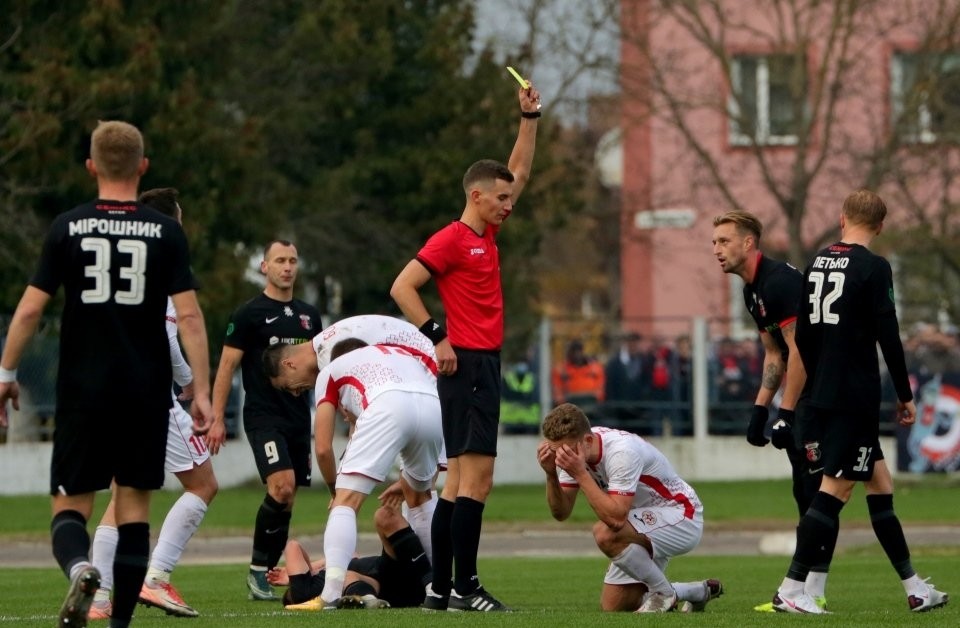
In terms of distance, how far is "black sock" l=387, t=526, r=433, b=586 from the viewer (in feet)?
36.8

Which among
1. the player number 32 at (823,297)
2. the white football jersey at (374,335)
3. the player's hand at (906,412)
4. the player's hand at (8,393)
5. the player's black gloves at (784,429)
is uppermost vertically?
the player number 32 at (823,297)

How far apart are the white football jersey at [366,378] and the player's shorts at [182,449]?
0.98 metres

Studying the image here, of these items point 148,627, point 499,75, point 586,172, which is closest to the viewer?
point 148,627

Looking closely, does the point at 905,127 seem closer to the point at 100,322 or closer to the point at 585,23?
the point at 585,23

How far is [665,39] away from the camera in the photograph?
29781mm

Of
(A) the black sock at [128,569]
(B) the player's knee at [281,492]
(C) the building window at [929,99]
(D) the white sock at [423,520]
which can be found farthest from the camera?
(C) the building window at [929,99]

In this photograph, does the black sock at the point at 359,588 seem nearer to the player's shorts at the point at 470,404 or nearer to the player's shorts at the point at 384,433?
the player's shorts at the point at 384,433

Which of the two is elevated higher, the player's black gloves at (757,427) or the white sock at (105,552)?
the player's black gloves at (757,427)

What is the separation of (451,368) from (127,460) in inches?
94.0

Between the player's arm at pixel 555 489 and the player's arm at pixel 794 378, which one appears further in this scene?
the player's arm at pixel 794 378

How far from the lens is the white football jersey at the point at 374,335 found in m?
11.1

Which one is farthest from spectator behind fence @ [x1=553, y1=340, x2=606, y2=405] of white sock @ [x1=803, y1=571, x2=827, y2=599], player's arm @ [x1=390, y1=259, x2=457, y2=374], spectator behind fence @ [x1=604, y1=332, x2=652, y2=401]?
player's arm @ [x1=390, y1=259, x2=457, y2=374]

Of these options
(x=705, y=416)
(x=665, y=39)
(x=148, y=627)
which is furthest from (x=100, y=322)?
(x=665, y=39)

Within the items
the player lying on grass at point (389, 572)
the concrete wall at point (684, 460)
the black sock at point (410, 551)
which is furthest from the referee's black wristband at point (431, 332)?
the concrete wall at point (684, 460)
